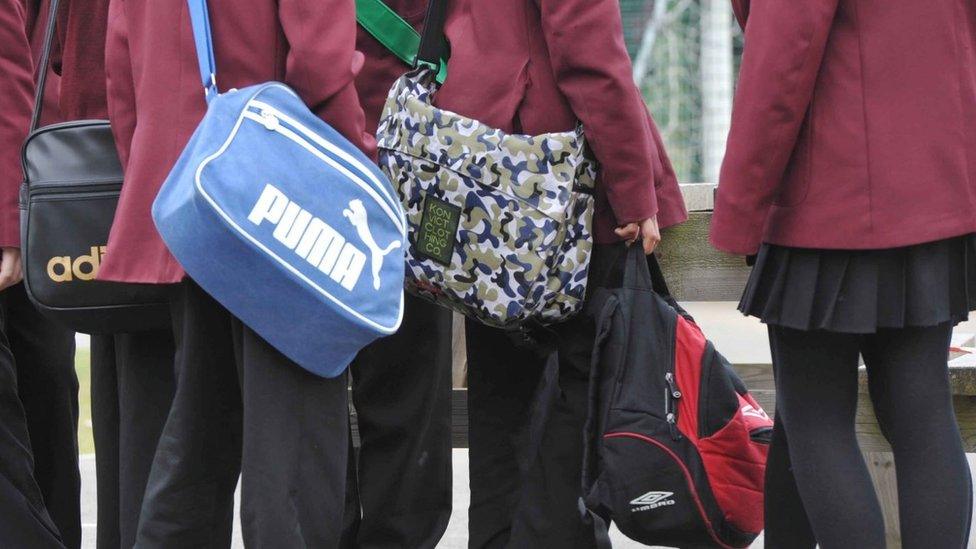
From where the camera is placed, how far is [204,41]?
2414mm

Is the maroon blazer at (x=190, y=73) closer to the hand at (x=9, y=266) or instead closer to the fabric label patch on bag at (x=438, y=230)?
the fabric label patch on bag at (x=438, y=230)

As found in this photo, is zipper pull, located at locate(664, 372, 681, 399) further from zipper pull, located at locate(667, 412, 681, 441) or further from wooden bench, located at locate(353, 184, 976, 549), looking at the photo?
wooden bench, located at locate(353, 184, 976, 549)

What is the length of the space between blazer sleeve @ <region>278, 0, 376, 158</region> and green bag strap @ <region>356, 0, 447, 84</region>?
54 cm

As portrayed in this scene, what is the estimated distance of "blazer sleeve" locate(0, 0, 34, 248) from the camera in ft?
10.0

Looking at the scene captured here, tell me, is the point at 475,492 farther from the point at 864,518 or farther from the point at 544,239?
the point at 864,518

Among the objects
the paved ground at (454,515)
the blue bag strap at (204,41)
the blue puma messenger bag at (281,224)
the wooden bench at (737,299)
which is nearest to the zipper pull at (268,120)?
the blue puma messenger bag at (281,224)

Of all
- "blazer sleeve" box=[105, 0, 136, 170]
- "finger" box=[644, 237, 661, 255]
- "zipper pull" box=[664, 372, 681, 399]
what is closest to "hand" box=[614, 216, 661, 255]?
"finger" box=[644, 237, 661, 255]

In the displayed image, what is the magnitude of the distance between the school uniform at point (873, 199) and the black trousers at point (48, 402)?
1.74 m

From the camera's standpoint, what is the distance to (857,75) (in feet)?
8.22

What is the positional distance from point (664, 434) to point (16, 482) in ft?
4.70

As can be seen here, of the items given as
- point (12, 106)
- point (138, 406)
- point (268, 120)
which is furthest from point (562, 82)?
point (12, 106)

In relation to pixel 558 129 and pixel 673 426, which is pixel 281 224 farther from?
pixel 673 426

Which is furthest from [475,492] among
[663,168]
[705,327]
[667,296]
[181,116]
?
[705,327]

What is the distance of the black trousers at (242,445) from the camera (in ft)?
8.01
